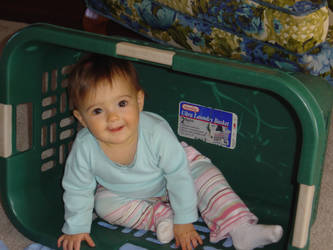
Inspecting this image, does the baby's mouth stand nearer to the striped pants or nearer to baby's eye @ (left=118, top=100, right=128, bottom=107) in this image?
baby's eye @ (left=118, top=100, right=128, bottom=107)

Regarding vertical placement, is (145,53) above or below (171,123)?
above

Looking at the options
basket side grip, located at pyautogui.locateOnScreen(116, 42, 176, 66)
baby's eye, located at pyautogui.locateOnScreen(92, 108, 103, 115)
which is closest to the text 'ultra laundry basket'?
basket side grip, located at pyautogui.locateOnScreen(116, 42, 176, 66)

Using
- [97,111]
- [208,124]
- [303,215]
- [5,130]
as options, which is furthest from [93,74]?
[303,215]

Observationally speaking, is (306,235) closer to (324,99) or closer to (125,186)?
(324,99)

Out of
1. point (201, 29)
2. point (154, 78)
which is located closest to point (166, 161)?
point (154, 78)

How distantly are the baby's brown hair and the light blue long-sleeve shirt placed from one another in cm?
10

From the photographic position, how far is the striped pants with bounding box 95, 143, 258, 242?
3.19 feet

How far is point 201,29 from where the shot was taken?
1.27 m

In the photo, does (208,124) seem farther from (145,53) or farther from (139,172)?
(145,53)

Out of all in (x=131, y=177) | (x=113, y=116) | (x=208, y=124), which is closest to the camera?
(x=113, y=116)

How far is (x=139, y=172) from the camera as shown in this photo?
3.24ft

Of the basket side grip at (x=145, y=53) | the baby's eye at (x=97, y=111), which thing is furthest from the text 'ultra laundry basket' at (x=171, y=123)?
the baby's eye at (x=97, y=111)

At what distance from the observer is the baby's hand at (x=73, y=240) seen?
3.10 feet

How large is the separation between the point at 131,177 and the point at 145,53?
0.29m
